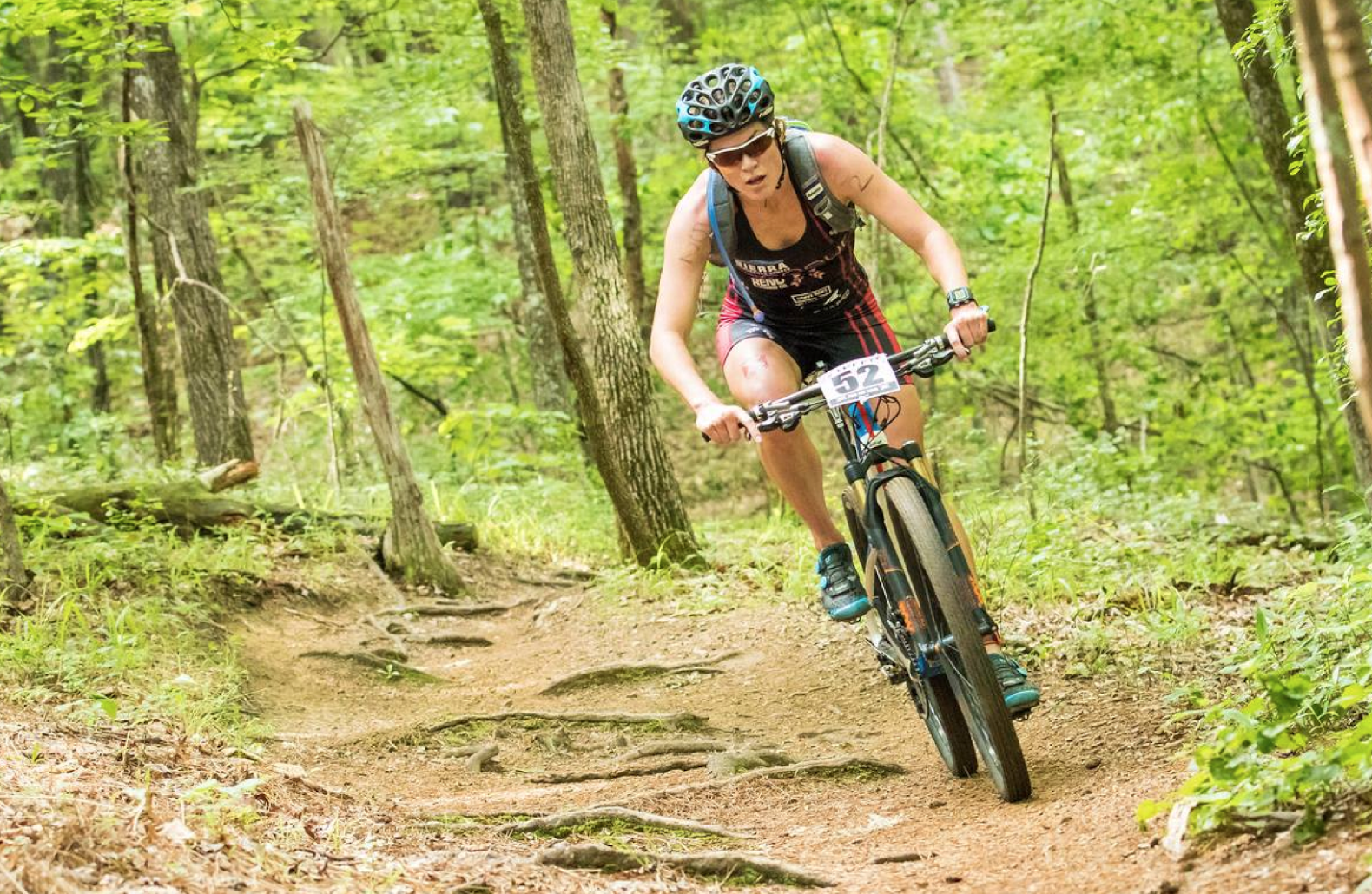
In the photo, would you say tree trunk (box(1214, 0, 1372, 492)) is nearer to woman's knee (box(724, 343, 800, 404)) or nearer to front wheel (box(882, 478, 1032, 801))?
woman's knee (box(724, 343, 800, 404))

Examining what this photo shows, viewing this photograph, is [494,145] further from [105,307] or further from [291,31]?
[291,31]

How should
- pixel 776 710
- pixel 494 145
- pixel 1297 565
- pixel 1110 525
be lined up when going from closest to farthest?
pixel 776 710
pixel 1297 565
pixel 1110 525
pixel 494 145

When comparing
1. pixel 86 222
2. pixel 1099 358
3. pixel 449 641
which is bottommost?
pixel 1099 358

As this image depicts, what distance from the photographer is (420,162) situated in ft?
50.1

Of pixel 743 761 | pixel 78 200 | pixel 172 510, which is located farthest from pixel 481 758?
pixel 78 200

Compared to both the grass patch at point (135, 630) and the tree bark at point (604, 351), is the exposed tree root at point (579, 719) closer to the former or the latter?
the grass patch at point (135, 630)

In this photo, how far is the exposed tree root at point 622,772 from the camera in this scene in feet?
16.6

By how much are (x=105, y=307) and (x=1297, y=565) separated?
53.6ft

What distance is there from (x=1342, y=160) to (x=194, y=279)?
12155mm

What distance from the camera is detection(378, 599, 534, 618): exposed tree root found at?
9.44m

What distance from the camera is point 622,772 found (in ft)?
16.6

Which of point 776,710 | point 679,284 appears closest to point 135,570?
point 776,710

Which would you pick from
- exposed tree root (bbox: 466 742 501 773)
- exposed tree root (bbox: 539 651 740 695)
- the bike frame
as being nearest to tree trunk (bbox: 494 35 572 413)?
exposed tree root (bbox: 539 651 740 695)

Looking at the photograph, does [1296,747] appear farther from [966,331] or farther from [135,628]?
[135,628]
